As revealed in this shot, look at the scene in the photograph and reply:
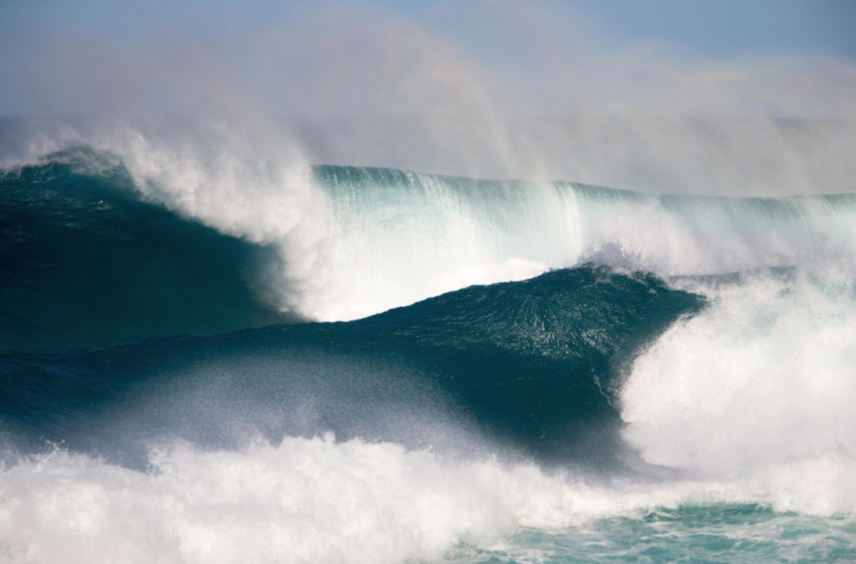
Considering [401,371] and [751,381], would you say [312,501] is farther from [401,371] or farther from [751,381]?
[751,381]

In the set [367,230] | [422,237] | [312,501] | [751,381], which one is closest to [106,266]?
[367,230]

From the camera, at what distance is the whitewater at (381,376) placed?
638 centimetres

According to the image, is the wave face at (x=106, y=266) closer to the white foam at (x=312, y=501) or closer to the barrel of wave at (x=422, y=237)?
the barrel of wave at (x=422, y=237)

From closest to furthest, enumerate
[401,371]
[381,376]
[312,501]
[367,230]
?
[312,501]
[381,376]
[401,371]
[367,230]

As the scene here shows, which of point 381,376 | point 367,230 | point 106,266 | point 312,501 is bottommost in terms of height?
point 312,501

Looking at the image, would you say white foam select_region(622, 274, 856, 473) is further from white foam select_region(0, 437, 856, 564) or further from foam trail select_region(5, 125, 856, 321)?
foam trail select_region(5, 125, 856, 321)

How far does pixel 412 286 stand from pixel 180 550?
854cm

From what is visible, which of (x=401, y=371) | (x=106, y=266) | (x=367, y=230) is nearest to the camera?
(x=401, y=371)

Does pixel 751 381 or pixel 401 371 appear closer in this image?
pixel 751 381

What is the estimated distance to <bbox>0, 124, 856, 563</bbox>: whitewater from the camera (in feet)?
20.9

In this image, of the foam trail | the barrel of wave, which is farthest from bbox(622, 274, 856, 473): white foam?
the barrel of wave

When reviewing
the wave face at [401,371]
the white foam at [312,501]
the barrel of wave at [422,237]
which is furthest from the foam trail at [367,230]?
the white foam at [312,501]

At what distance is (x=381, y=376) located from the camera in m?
9.11

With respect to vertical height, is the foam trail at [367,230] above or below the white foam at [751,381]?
above
